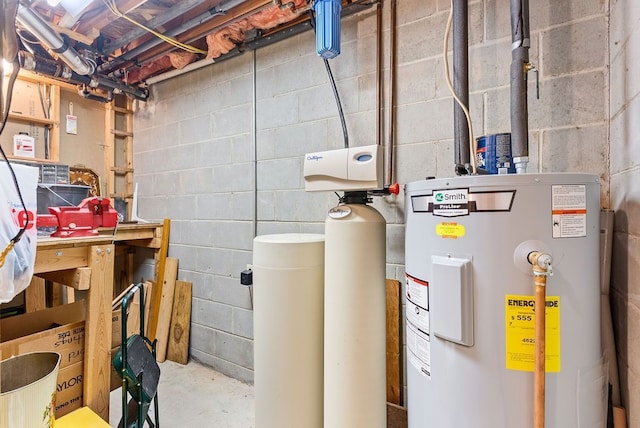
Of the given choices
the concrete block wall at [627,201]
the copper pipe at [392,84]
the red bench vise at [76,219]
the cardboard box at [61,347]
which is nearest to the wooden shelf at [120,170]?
the red bench vise at [76,219]

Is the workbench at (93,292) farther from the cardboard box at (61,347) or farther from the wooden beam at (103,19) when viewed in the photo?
the wooden beam at (103,19)

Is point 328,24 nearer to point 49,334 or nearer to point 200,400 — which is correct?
point 49,334

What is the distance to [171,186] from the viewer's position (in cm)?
285

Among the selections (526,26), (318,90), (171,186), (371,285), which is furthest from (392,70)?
(171,186)

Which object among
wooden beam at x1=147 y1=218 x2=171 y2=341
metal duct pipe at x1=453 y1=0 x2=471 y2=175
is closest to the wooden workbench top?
wooden beam at x1=147 y1=218 x2=171 y2=341

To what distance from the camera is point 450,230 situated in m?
0.93

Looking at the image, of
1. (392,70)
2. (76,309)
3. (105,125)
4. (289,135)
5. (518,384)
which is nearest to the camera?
(518,384)

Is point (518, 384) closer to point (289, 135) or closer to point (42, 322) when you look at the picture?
point (289, 135)

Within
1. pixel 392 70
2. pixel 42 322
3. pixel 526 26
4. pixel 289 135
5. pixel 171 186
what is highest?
pixel 392 70

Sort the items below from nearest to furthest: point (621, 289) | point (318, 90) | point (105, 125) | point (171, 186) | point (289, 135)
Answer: point (621, 289)
point (318, 90)
point (289, 135)
point (171, 186)
point (105, 125)

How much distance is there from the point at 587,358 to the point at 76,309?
2.36m

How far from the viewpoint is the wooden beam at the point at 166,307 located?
106 inches

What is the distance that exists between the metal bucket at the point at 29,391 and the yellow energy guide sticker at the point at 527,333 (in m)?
1.56

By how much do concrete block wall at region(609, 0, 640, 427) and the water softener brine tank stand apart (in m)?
0.14
